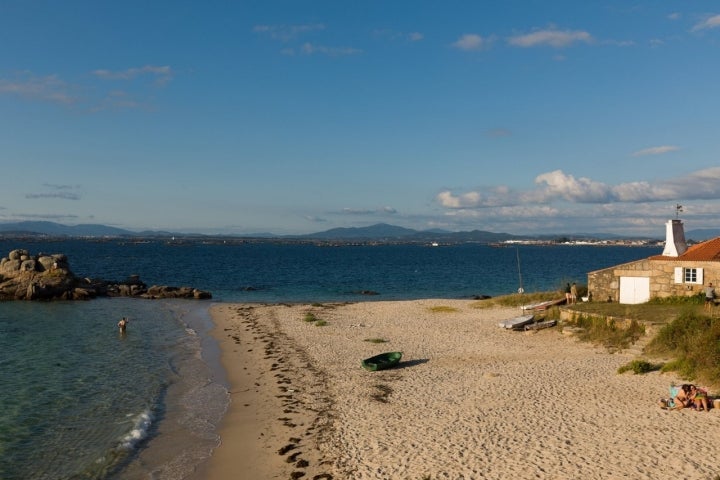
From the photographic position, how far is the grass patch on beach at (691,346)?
19.3 meters

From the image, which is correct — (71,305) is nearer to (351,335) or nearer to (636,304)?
(351,335)

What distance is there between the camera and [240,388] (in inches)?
871

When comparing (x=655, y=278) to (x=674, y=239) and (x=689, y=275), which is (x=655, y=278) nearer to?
(x=689, y=275)

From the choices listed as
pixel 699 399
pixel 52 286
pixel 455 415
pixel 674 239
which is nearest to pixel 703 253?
pixel 674 239

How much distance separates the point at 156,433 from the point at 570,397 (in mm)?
14056

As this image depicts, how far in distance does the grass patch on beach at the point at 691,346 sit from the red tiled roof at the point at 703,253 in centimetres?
827

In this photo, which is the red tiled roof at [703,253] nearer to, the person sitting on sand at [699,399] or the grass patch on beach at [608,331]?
the grass patch on beach at [608,331]

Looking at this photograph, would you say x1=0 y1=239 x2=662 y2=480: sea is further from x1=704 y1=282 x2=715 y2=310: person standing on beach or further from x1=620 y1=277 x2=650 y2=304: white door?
x1=704 y1=282 x2=715 y2=310: person standing on beach

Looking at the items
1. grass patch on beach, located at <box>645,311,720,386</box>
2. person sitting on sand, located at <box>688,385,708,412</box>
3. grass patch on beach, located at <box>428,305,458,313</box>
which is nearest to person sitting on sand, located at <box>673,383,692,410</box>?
person sitting on sand, located at <box>688,385,708,412</box>

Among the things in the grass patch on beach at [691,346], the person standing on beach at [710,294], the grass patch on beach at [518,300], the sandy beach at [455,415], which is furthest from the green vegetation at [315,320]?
the person standing on beach at [710,294]

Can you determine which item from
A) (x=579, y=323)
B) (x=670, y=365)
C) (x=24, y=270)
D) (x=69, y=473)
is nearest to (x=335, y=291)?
(x=24, y=270)

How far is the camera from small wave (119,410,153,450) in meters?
16.0

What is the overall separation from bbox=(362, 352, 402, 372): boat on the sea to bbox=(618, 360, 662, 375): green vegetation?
30.7ft

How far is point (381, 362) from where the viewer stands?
2412 cm
